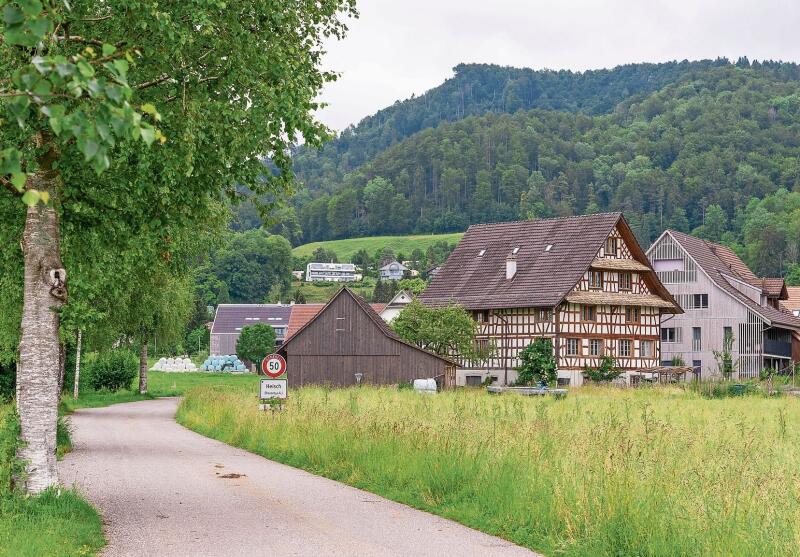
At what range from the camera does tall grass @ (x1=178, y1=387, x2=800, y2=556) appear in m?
10.4

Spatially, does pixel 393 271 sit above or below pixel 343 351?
above

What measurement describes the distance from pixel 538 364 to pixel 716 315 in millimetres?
21407

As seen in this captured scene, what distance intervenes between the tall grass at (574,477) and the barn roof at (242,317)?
110571 mm

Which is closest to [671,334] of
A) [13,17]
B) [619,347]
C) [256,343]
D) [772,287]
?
[772,287]

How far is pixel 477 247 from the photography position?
69.2 m

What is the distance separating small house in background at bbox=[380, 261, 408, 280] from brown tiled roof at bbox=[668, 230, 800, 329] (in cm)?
9672

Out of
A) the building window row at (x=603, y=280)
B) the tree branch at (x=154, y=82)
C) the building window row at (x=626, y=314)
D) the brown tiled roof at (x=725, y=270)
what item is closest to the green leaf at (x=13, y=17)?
the tree branch at (x=154, y=82)

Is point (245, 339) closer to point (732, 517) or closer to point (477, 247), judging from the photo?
point (477, 247)

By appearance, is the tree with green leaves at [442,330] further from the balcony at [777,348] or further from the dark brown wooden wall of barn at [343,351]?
the balcony at [777,348]

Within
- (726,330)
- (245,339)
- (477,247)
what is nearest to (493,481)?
(477,247)

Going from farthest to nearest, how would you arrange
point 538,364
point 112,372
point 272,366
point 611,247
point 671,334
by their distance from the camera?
point 671,334 → point 611,247 → point 112,372 → point 538,364 → point 272,366

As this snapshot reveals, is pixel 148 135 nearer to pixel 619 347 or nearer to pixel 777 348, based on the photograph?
pixel 619 347

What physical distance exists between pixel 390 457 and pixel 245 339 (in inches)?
3396

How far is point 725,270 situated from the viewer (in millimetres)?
78438
